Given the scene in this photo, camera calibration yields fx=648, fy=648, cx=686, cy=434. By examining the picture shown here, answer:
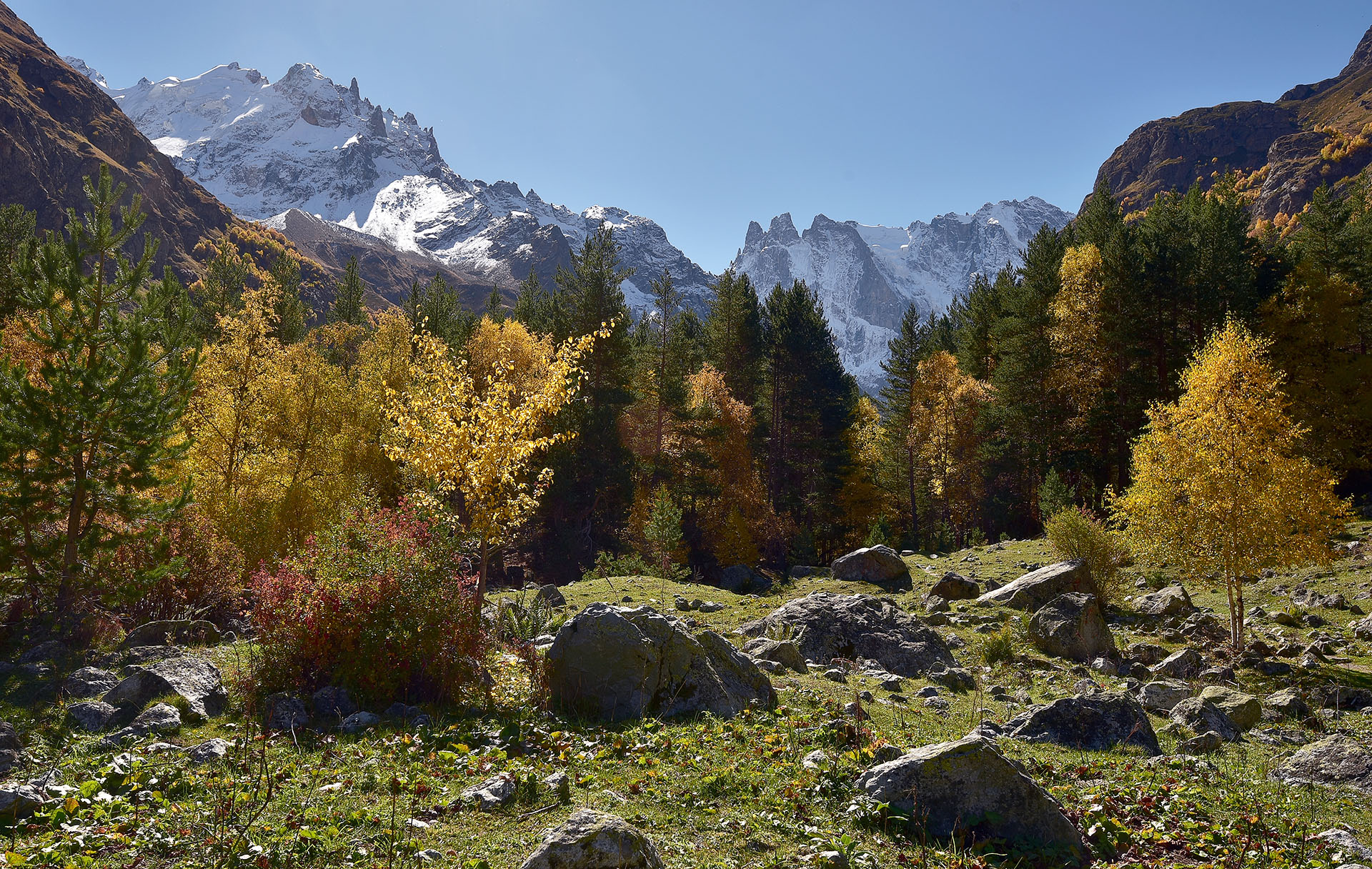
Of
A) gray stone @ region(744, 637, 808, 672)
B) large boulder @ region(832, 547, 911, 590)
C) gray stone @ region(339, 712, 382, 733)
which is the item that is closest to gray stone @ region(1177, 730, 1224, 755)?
gray stone @ region(744, 637, 808, 672)

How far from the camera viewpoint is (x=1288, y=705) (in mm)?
11141

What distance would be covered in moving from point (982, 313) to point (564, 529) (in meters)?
34.4

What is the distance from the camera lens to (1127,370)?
112 ft

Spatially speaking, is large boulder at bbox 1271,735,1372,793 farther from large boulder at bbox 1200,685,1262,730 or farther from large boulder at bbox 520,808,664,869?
large boulder at bbox 520,808,664,869

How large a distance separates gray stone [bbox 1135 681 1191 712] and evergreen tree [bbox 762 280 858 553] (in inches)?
1225

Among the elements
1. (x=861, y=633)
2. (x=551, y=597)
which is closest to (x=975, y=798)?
(x=861, y=633)

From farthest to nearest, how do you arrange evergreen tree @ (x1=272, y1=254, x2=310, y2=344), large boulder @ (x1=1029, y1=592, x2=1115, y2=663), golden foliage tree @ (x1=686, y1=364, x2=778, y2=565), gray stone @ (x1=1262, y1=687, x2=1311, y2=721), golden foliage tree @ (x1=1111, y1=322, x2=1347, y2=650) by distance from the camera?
1. evergreen tree @ (x1=272, y1=254, x2=310, y2=344)
2. golden foliage tree @ (x1=686, y1=364, x2=778, y2=565)
3. golden foliage tree @ (x1=1111, y1=322, x2=1347, y2=650)
4. large boulder @ (x1=1029, y1=592, x2=1115, y2=663)
5. gray stone @ (x1=1262, y1=687, x2=1311, y2=721)

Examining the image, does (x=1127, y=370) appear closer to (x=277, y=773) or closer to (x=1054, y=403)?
(x=1054, y=403)

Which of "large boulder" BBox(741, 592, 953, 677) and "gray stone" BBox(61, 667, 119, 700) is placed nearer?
"gray stone" BBox(61, 667, 119, 700)

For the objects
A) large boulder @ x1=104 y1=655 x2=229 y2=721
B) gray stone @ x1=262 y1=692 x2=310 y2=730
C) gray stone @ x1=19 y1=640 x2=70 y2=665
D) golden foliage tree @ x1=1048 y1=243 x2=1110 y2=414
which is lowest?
gray stone @ x1=262 y1=692 x2=310 y2=730

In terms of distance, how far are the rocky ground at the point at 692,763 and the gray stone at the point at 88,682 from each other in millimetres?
42

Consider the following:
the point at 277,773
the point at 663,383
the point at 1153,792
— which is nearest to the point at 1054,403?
the point at 663,383

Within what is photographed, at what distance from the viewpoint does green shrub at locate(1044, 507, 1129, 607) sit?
66.2 feet

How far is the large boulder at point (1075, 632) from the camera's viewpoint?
583 inches
